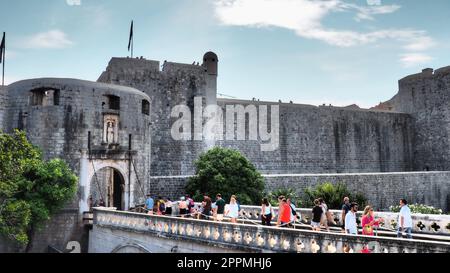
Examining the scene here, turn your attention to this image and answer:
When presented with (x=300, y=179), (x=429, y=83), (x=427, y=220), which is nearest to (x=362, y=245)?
(x=427, y=220)

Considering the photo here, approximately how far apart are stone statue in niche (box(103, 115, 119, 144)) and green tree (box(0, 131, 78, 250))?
2.58 m

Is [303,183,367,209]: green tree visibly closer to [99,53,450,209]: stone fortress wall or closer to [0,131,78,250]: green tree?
[99,53,450,209]: stone fortress wall

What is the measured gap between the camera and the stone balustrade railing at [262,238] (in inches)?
358

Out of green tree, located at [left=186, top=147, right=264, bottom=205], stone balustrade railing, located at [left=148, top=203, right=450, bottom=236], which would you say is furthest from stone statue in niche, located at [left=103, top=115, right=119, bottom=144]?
stone balustrade railing, located at [left=148, top=203, right=450, bottom=236]

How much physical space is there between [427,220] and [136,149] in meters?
14.1

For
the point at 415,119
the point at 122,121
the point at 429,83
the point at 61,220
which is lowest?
the point at 61,220

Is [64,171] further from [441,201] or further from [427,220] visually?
[441,201]

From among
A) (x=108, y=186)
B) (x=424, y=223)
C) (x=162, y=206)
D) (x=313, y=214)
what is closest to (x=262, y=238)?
(x=313, y=214)

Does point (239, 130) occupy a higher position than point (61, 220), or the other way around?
point (239, 130)

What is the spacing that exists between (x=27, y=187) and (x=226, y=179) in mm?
10651

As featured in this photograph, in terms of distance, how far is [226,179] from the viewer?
83.9ft

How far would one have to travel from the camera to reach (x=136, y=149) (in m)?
23.0
